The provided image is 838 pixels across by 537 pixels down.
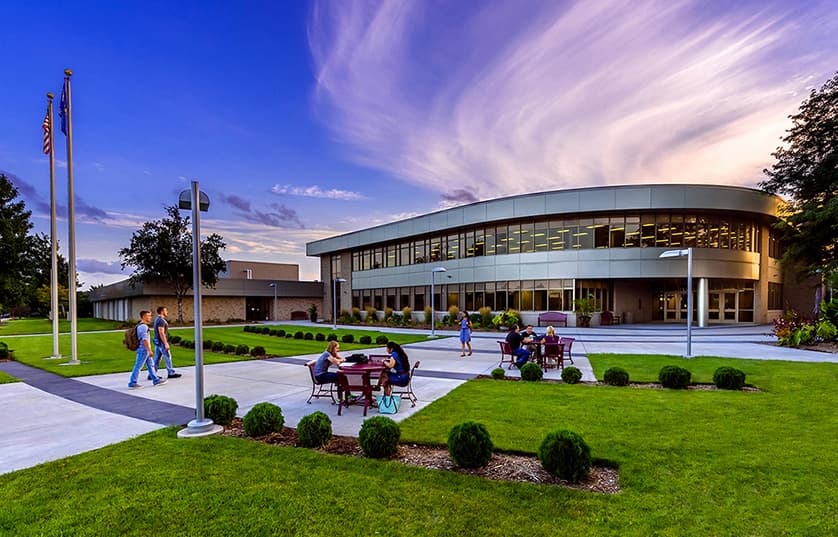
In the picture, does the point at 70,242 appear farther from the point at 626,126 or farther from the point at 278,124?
the point at 626,126

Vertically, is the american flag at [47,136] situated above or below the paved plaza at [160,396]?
above

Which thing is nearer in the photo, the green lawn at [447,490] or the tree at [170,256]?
the green lawn at [447,490]

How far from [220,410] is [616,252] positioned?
32.4m

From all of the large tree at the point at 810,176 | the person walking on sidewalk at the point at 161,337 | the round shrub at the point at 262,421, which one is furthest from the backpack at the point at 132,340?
the large tree at the point at 810,176

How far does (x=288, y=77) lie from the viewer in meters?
20.1

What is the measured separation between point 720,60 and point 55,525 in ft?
65.8

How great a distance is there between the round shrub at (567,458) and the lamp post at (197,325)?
17.5 feet

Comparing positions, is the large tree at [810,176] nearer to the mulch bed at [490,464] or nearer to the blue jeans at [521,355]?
the blue jeans at [521,355]

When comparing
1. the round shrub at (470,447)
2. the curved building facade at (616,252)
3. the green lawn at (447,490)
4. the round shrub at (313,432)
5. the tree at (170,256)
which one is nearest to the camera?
the green lawn at (447,490)

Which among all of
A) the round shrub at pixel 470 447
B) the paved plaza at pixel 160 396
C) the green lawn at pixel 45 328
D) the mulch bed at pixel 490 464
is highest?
the round shrub at pixel 470 447

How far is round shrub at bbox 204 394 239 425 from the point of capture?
7.27m

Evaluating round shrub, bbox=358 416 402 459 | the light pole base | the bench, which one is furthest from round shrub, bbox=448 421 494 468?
the bench

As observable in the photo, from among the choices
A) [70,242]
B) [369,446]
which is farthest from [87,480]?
[70,242]

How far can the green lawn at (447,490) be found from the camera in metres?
4.00
